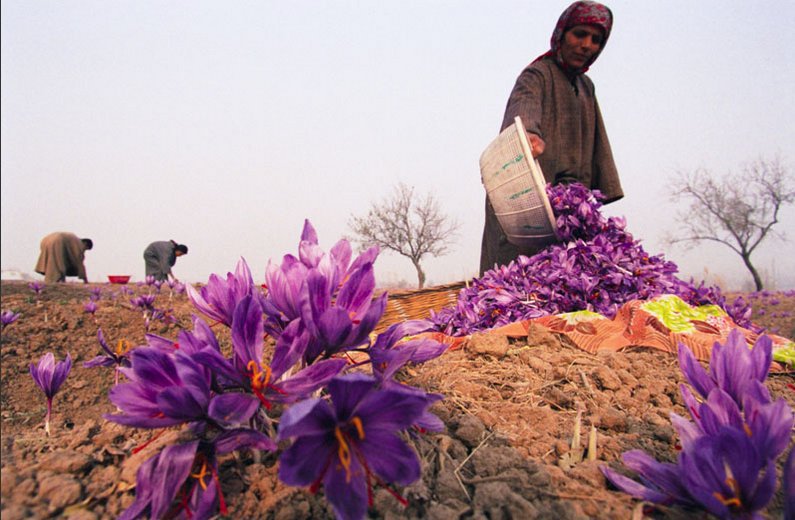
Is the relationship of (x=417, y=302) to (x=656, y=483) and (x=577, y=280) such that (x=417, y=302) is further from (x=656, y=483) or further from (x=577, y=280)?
(x=656, y=483)

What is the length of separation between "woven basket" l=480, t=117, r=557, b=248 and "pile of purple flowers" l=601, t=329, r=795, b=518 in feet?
8.02

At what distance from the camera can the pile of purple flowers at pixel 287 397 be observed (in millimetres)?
567

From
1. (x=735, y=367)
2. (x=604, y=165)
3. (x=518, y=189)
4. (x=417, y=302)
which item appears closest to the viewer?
(x=735, y=367)

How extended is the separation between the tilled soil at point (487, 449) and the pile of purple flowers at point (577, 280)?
0.76 m

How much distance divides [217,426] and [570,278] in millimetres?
2686

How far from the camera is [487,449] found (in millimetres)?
972

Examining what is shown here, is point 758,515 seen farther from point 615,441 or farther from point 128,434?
point 128,434

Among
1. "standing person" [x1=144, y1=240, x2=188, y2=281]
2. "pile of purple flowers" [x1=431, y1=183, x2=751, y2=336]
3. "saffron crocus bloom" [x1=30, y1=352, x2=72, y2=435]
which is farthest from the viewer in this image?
"standing person" [x1=144, y1=240, x2=188, y2=281]

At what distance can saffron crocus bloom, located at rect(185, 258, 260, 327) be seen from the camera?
818mm

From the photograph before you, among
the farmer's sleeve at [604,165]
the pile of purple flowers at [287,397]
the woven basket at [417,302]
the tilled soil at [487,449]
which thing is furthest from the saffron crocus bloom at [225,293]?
the farmer's sleeve at [604,165]

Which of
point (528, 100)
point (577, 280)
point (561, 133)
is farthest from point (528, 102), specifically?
point (577, 280)

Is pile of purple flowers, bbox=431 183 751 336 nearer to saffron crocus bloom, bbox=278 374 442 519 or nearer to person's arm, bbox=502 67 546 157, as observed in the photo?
person's arm, bbox=502 67 546 157

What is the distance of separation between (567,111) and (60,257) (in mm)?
13659

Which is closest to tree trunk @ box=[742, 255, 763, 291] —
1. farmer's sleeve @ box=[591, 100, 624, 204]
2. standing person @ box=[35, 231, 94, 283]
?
farmer's sleeve @ box=[591, 100, 624, 204]
